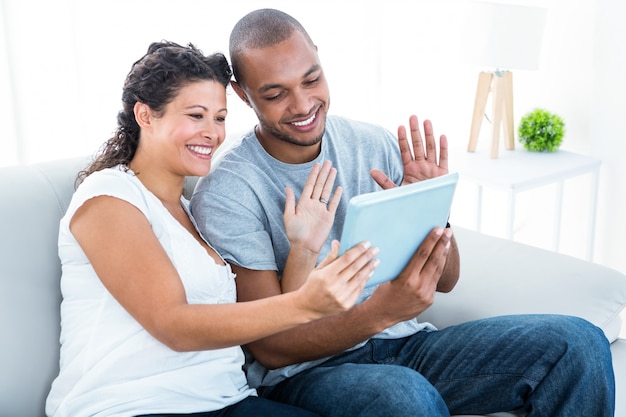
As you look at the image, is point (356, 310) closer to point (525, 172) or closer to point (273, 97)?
point (273, 97)

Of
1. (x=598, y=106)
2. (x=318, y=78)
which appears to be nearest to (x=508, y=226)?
(x=598, y=106)

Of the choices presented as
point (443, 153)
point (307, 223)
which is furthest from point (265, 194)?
point (443, 153)

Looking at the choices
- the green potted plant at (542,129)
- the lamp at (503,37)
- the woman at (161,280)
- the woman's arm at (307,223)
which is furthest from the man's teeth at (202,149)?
the green potted plant at (542,129)

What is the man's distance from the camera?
129 centimetres

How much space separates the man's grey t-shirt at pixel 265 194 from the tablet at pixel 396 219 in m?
0.27

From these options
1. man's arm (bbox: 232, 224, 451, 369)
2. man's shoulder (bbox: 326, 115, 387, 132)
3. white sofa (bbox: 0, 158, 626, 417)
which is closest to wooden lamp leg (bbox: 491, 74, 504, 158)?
white sofa (bbox: 0, 158, 626, 417)

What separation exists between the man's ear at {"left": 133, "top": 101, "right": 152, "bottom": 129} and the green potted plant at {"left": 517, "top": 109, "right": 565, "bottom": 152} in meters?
1.63

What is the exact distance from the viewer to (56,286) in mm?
1358

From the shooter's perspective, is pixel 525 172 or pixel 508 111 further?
pixel 508 111

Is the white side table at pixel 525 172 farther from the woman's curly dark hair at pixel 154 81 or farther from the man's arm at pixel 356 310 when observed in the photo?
the woman's curly dark hair at pixel 154 81

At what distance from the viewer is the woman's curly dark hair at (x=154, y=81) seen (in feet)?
4.35

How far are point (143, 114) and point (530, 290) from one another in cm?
85

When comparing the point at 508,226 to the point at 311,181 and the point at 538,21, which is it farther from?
the point at 311,181

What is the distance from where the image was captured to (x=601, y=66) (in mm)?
2604
